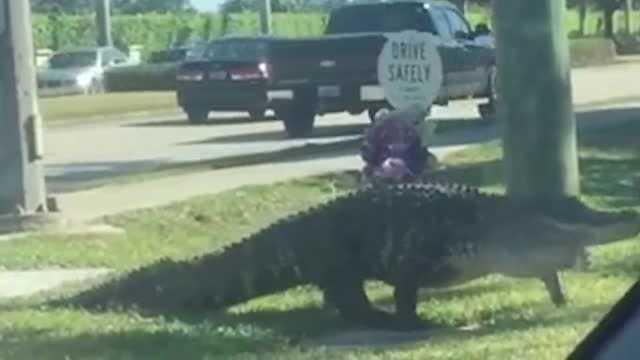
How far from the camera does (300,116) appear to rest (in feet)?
89.2

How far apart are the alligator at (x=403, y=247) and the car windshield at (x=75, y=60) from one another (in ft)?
139

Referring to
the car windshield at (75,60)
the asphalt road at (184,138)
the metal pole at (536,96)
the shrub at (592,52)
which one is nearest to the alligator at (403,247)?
the metal pole at (536,96)

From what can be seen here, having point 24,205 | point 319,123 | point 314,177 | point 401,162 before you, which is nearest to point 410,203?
point 401,162

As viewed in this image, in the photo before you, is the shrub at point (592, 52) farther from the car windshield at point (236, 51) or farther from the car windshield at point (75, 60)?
the car windshield at point (236, 51)

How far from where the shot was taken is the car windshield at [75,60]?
5197cm

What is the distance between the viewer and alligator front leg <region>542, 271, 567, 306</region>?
9844 mm

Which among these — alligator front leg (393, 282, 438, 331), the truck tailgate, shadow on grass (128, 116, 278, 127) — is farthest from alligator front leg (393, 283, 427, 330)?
shadow on grass (128, 116, 278, 127)

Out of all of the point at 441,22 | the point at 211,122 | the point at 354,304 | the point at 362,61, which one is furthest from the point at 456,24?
the point at 354,304

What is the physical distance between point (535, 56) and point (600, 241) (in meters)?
2.31

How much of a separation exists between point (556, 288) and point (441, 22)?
56.5ft

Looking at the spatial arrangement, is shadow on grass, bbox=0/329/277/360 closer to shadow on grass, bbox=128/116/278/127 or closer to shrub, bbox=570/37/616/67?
shadow on grass, bbox=128/116/278/127

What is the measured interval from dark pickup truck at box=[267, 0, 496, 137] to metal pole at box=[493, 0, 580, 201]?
1228 centimetres

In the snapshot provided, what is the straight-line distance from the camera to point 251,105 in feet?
103

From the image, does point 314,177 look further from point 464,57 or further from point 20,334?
point 20,334
